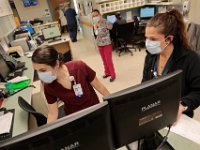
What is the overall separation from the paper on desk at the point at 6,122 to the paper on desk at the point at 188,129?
1.33m

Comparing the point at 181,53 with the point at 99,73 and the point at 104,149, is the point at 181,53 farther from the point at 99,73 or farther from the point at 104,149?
the point at 99,73

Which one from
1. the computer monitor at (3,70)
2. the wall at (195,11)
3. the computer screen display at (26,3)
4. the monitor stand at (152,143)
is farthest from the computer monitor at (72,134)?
the computer screen display at (26,3)

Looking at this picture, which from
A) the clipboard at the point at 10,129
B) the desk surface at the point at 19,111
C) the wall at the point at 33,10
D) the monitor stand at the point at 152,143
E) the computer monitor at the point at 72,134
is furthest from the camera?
the wall at the point at 33,10

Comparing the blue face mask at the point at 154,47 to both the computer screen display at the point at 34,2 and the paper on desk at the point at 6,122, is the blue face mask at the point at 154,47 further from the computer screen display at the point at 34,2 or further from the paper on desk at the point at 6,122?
the computer screen display at the point at 34,2

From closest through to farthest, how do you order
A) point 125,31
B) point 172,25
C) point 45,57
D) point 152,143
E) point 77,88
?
point 152,143 < point 172,25 < point 45,57 < point 77,88 < point 125,31

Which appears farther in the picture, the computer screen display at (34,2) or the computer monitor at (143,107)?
the computer screen display at (34,2)

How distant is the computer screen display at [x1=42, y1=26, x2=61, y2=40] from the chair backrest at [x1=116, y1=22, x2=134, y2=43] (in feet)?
5.43

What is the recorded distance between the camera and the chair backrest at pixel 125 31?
15.0ft

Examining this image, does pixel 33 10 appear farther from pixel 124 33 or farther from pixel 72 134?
pixel 72 134

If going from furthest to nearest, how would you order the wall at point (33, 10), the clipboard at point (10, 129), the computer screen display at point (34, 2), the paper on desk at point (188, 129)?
the wall at point (33, 10) → the computer screen display at point (34, 2) → the clipboard at point (10, 129) → the paper on desk at point (188, 129)

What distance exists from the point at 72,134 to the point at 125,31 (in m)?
4.39

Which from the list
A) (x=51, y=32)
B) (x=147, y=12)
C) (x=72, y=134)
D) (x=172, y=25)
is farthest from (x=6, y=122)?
(x=147, y=12)

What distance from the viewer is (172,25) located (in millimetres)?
1243

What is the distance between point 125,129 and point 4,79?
2.40 meters
